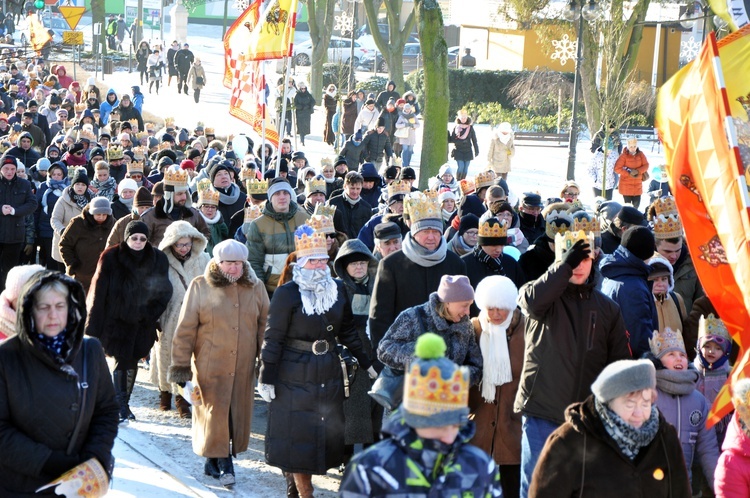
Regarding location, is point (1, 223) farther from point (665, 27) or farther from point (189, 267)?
point (665, 27)

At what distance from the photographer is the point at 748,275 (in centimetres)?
612

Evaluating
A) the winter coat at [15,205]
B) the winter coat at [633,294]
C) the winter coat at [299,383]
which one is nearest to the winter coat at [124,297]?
the winter coat at [299,383]

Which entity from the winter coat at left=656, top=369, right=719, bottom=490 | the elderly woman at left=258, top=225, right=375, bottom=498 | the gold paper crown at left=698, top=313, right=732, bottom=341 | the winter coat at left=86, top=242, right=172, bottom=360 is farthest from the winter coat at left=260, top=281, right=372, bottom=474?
the winter coat at left=86, top=242, right=172, bottom=360

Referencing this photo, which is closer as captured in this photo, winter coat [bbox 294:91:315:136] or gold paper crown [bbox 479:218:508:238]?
gold paper crown [bbox 479:218:508:238]

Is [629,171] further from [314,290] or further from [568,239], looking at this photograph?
[568,239]

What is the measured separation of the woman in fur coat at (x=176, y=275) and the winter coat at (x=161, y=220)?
88 centimetres

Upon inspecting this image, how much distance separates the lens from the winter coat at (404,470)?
414cm

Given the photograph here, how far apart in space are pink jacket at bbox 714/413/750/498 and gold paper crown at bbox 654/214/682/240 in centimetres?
362

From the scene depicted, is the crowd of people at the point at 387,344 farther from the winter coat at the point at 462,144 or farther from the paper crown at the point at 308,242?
the winter coat at the point at 462,144

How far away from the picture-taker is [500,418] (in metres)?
7.51

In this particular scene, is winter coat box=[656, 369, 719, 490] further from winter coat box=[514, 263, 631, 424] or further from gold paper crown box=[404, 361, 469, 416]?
gold paper crown box=[404, 361, 469, 416]

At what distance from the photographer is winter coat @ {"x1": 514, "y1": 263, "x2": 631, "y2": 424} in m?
6.73

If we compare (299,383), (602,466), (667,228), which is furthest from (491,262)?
(602,466)

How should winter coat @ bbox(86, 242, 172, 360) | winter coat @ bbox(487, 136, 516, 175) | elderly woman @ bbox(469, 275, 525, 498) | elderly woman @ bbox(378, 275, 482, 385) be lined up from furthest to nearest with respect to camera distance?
winter coat @ bbox(487, 136, 516, 175), winter coat @ bbox(86, 242, 172, 360), elderly woman @ bbox(469, 275, 525, 498), elderly woman @ bbox(378, 275, 482, 385)
